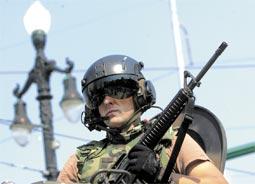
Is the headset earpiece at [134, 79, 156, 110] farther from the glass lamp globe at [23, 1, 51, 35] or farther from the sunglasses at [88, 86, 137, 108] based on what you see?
the glass lamp globe at [23, 1, 51, 35]

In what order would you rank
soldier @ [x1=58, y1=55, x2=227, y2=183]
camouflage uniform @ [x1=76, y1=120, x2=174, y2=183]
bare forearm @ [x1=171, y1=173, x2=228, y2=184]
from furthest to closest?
camouflage uniform @ [x1=76, y1=120, x2=174, y2=183]
soldier @ [x1=58, y1=55, x2=227, y2=183]
bare forearm @ [x1=171, y1=173, x2=228, y2=184]

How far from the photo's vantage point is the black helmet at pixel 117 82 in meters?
4.32

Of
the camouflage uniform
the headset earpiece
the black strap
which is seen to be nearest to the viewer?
the black strap

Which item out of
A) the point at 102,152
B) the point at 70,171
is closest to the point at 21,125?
the point at 70,171

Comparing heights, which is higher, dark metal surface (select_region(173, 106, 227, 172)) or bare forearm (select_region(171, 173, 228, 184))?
dark metal surface (select_region(173, 106, 227, 172))

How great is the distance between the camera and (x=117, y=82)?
4316mm

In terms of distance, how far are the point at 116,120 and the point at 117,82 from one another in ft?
0.71

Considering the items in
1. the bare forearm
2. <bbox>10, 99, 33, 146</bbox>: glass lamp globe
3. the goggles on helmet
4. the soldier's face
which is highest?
the goggles on helmet

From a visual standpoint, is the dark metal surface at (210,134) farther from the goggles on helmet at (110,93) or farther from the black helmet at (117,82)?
the goggles on helmet at (110,93)

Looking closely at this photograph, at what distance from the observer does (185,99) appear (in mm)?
3773

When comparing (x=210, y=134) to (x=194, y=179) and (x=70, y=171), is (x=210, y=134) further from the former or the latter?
(x=70, y=171)

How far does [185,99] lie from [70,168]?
1.01 meters

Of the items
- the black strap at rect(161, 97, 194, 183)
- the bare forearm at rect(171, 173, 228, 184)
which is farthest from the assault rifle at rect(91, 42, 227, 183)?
the bare forearm at rect(171, 173, 228, 184)

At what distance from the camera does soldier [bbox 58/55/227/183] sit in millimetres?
4109
